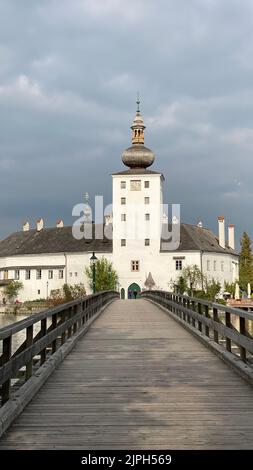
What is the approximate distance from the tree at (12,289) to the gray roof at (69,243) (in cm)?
498

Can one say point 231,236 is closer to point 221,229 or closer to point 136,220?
point 221,229

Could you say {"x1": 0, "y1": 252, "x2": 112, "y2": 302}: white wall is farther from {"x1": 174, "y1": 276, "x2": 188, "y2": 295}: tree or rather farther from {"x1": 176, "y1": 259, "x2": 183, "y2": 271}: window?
{"x1": 174, "y1": 276, "x2": 188, "y2": 295}: tree

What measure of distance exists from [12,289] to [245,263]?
41041 mm

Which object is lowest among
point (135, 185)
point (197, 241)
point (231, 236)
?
point (197, 241)

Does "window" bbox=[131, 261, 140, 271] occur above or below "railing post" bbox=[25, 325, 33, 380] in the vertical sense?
above

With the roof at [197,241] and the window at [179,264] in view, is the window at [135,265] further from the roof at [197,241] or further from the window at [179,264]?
the window at [179,264]

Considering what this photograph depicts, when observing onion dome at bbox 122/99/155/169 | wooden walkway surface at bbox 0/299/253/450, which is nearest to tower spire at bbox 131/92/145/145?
onion dome at bbox 122/99/155/169

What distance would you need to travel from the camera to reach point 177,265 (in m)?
81.2

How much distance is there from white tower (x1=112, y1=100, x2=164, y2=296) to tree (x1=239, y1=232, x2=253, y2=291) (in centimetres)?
2273

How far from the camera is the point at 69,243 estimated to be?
88312 mm

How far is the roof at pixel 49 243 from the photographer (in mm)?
85688

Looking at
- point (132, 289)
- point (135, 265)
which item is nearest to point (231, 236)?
point (135, 265)

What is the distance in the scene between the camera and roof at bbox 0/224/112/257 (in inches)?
3374

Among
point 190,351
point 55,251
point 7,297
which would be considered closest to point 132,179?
point 55,251
